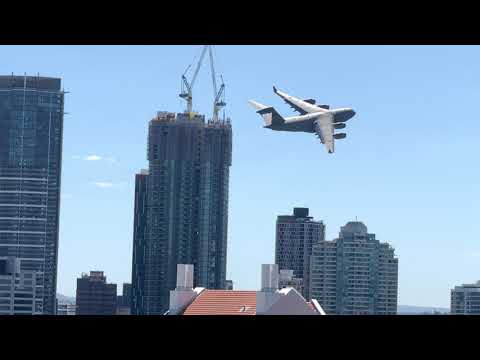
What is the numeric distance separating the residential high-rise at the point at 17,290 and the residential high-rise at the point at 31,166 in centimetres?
229

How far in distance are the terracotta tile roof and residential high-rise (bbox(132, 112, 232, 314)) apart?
6346cm

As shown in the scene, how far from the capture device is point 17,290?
12962 cm

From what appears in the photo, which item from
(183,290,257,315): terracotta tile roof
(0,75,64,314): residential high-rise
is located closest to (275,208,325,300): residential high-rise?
(0,75,64,314): residential high-rise

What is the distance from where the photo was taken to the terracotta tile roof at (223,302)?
49156 millimetres

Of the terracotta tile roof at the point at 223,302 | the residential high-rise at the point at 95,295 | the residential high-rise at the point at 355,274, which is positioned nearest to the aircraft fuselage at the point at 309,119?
the terracotta tile roof at the point at 223,302

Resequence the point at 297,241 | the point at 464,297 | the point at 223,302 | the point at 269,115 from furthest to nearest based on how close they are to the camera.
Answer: the point at 297,241 → the point at 464,297 → the point at 269,115 → the point at 223,302

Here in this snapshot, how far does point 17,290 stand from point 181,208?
905 inches

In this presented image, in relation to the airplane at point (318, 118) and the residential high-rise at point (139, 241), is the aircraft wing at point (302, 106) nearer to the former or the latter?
the airplane at point (318, 118)

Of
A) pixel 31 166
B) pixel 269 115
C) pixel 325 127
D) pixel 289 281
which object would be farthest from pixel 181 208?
pixel 269 115

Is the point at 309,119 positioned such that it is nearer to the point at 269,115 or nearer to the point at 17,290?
the point at 269,115
